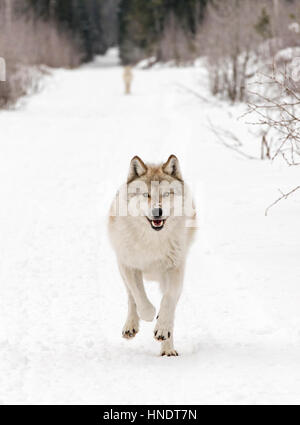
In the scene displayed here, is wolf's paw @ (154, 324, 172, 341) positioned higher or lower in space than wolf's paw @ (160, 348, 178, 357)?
higher

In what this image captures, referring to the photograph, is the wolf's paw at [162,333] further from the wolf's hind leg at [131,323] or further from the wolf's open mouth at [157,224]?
the wolf's open mouth at [157,224]

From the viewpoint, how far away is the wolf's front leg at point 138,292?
4164 mm

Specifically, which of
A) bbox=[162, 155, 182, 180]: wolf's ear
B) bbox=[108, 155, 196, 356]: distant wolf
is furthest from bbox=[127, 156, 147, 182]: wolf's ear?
bbox=[162, 155, 182, 180]: wolf's ear

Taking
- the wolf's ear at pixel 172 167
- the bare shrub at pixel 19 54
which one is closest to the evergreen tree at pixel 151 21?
the bare shrub at pixel 19 54

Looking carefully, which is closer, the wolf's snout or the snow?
the snow

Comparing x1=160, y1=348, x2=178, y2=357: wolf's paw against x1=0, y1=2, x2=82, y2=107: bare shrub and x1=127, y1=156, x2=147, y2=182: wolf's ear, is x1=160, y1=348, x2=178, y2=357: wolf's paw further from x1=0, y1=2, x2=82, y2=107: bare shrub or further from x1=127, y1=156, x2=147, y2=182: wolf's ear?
x1=0, y1=2, x2=82, y2=107: bare shrub

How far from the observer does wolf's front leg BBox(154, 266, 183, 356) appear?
4035 millimetres

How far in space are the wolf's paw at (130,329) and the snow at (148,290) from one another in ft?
0.31

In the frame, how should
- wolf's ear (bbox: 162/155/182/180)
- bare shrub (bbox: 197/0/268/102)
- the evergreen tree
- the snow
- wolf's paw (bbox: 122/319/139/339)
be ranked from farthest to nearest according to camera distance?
the evergreen tree → bare shrub (bbox: 197/0/268/102) → wolf's paw (bbox: 122/319/139/339) → wolf's ear (bbox: 162/155/182/180) → the snow

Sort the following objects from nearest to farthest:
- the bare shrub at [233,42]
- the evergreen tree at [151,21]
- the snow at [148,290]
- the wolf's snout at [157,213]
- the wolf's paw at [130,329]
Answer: the snow at [148,290], the wolf's snout at [157,213], the wolf's paw at [130,329], the bare shrub at [233,42], the evergreen tree at [151,21]

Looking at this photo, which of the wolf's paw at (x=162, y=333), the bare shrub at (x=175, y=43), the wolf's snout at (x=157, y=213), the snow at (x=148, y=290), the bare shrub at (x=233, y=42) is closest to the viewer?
the snow at (x=148, y=290)

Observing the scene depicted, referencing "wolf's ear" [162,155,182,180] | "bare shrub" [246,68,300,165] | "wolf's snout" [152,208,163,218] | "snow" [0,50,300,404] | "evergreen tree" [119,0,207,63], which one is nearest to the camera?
"snow" [0,50,300,404]

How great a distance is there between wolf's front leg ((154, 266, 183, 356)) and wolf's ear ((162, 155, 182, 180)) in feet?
2.16
